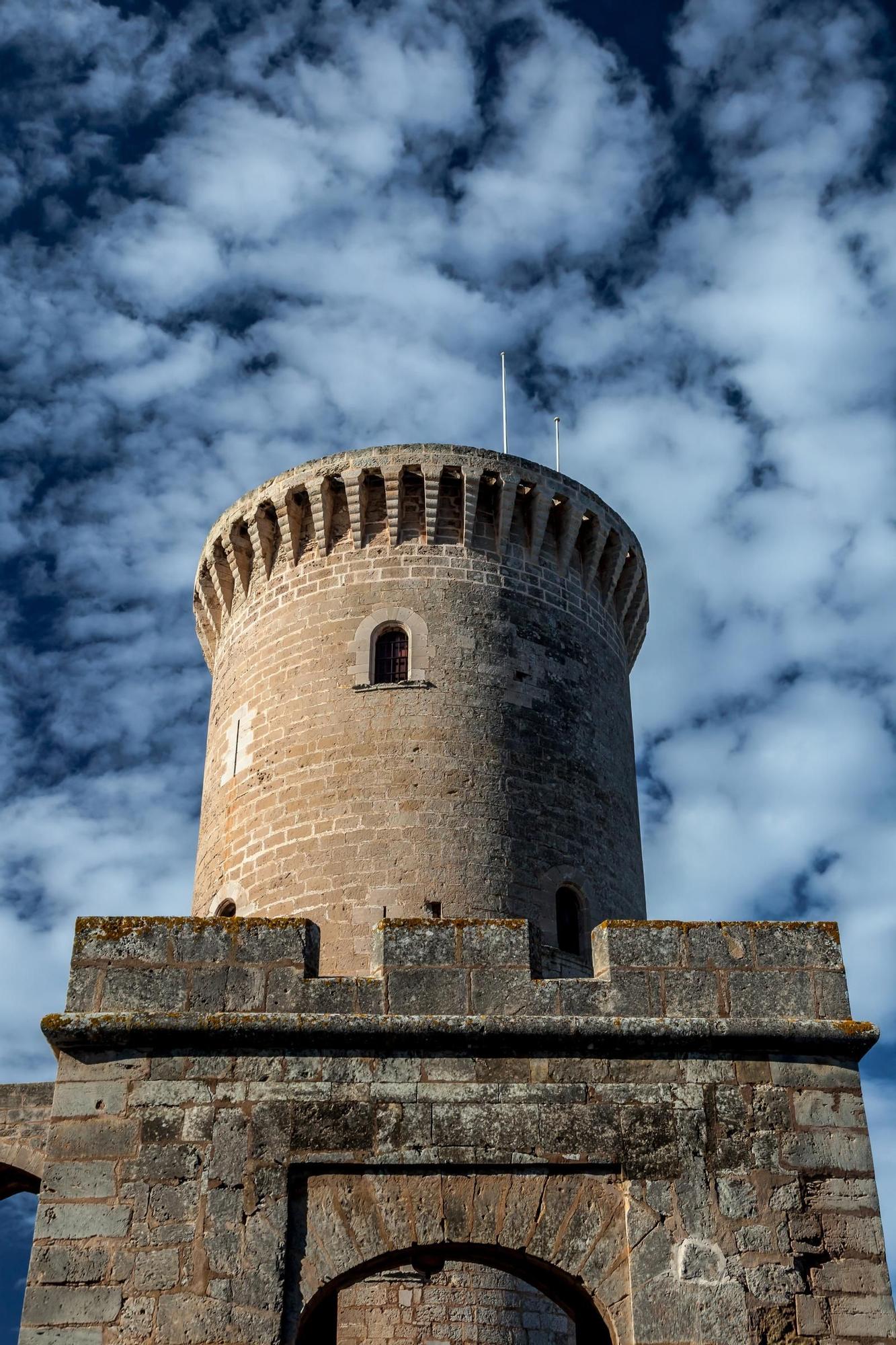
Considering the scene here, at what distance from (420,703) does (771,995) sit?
7276 mm

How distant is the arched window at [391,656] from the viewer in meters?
14.1

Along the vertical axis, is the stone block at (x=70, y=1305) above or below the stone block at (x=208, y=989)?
below

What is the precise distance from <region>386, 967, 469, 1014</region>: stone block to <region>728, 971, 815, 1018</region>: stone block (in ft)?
4.47

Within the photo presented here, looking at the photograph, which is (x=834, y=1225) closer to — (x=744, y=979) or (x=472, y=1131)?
(x=744, y=979)

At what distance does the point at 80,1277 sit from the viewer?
6.15 m

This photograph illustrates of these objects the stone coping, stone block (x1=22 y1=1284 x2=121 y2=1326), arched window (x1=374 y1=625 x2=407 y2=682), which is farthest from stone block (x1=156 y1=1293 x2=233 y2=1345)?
arched window (x1=374 y1=625 x2=407 y2=682)

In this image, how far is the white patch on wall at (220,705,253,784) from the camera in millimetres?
14570

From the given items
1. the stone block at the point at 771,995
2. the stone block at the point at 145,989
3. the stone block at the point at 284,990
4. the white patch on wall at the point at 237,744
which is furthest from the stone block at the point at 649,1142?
the white patch on wall at the point at 237,744

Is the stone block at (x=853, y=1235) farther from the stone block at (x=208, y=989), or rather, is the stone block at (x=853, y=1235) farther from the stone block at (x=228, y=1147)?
the stone block at (x=208, y=989)

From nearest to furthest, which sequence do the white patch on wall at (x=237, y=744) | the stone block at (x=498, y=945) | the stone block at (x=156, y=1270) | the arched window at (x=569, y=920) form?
the stone block at (x=156, y=1270)
the stone block at (x=498, y=945)
the arched window at (x=569, y=920)
the white patch on wall at (x=237, y=744)

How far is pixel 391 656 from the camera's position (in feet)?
46.9

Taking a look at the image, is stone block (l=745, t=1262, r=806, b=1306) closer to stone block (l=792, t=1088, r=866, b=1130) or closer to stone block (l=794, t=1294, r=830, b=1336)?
stone block (l=794, t=1294, r=830, b=1336)

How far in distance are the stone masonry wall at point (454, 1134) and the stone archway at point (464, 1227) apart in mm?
11

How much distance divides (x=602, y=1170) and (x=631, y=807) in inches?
347
